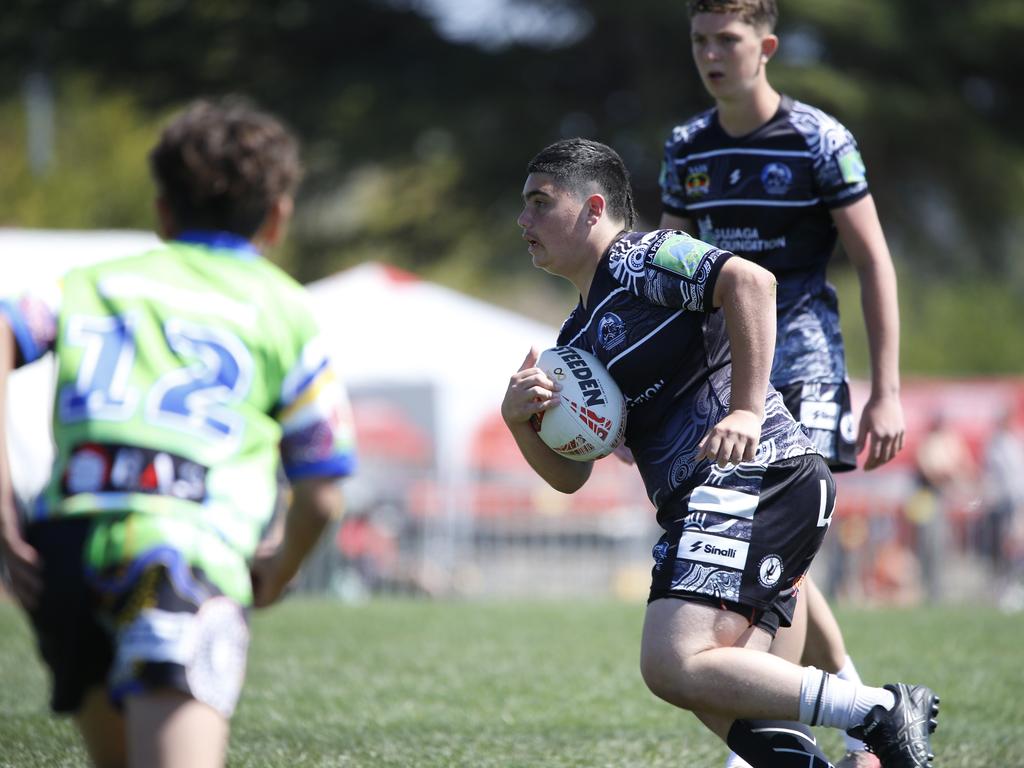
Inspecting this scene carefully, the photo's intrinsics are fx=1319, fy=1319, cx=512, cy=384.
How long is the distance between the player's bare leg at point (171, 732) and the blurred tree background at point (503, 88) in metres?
18.3

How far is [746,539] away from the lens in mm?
3457

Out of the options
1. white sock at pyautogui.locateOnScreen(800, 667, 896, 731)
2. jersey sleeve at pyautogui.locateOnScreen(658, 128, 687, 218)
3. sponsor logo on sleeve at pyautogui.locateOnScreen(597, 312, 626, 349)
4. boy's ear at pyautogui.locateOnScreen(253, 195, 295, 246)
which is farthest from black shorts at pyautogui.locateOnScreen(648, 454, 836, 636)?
jersey sleeve at pyautogui.locateOnScreen(658, 128, 687, 218)

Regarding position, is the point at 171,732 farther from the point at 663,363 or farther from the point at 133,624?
the point at 663,363

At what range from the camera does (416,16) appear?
22938 mm

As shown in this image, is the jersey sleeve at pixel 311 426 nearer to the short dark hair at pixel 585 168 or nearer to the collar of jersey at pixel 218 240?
the collar of jersey at pixel 218 240

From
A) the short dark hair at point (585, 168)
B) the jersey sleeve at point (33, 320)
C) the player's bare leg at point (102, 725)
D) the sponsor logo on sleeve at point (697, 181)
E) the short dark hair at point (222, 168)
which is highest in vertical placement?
the sponsor logo on sleeve at point (697, 181)

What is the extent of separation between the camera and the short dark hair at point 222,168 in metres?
2.80


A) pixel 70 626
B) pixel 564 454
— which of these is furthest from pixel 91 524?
pixel 564 454

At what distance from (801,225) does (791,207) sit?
8cm

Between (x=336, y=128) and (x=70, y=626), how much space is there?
1982cm

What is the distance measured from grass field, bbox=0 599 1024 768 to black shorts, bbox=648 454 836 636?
129cm

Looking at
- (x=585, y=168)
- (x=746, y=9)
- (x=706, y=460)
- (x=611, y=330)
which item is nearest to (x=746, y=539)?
(x=706, y=460)

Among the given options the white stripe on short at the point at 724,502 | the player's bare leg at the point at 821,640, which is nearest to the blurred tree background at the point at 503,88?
the player's bare leg at the point at 821,640

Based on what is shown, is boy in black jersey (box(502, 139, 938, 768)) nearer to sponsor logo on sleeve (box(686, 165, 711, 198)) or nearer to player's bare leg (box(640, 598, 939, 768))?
player's bare leg (box(640, 598, 939, 768))
